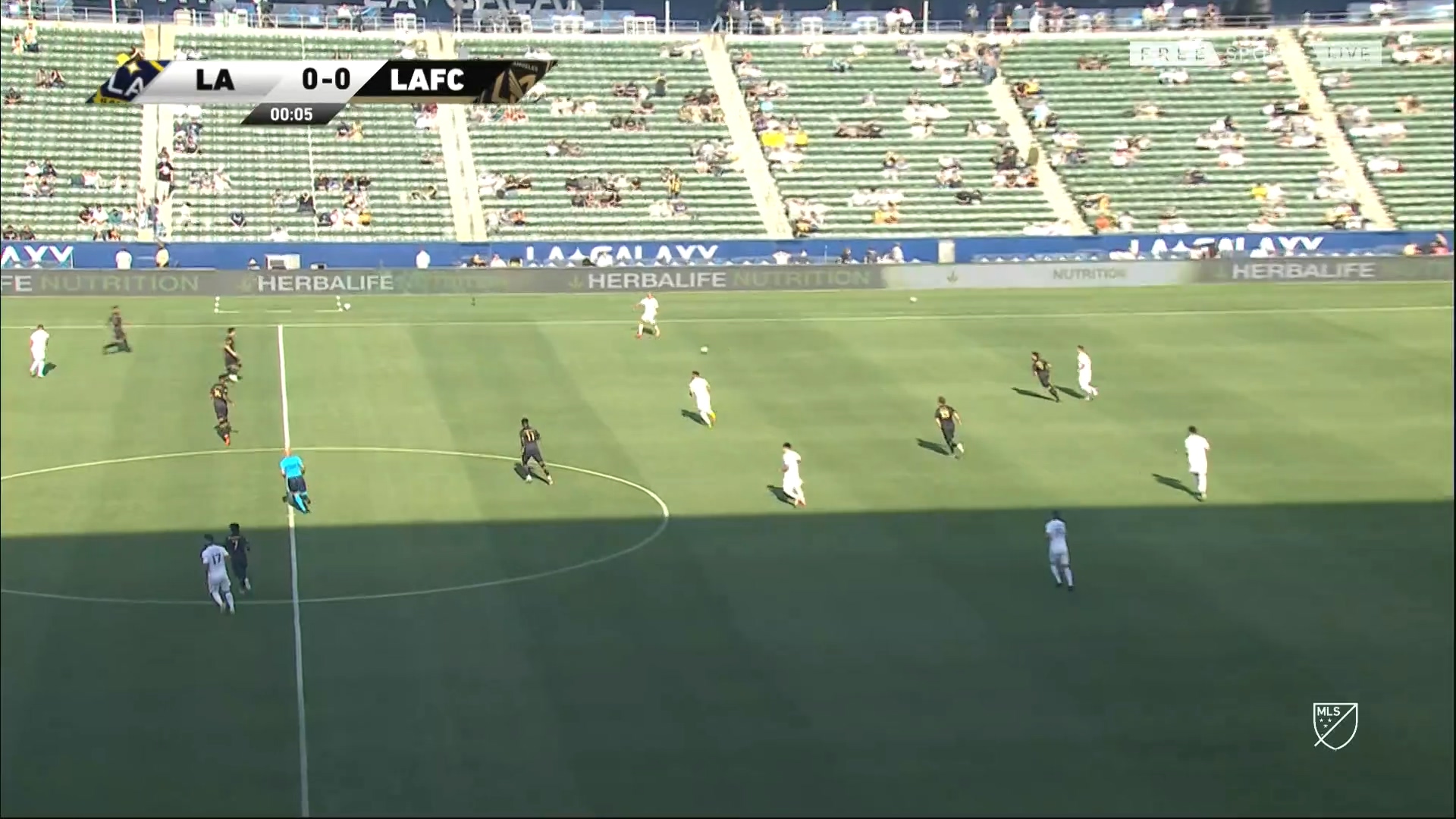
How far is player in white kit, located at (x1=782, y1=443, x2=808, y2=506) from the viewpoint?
1630 inches

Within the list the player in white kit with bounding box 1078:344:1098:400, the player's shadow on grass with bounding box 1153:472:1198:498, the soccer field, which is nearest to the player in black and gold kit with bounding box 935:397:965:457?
the soccer field

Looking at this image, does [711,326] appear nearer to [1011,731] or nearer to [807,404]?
[807,404]

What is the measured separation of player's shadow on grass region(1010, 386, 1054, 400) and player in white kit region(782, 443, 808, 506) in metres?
13.5

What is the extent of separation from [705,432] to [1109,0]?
5926 cm

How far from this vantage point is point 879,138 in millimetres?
89688

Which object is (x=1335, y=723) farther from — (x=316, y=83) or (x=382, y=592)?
(x=316, y=83)

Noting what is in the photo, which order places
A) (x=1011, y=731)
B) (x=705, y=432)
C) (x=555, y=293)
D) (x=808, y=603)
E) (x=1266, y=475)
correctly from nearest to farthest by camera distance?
(x=1011, y=731)
(x=808, y=603)
(x=1266, y=475)
(x=705, y=432)
(x=555, y=293)

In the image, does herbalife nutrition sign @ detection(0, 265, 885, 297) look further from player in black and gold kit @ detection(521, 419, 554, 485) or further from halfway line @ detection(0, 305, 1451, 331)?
player in black and gold kit @ detection(521, 419, 554, 485)

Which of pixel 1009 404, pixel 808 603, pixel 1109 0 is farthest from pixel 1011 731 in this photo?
pixel 1109 0

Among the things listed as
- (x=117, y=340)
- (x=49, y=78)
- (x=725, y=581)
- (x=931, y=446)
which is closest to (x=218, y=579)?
(x=725, y=581)

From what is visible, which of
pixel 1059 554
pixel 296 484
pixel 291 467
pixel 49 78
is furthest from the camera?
pixel 49 78

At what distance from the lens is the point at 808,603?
3425cm

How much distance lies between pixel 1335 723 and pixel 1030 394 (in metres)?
26.5

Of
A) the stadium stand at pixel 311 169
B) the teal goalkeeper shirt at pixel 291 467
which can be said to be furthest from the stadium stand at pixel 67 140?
the teal goalkeeper shirt at pixel 291 467
